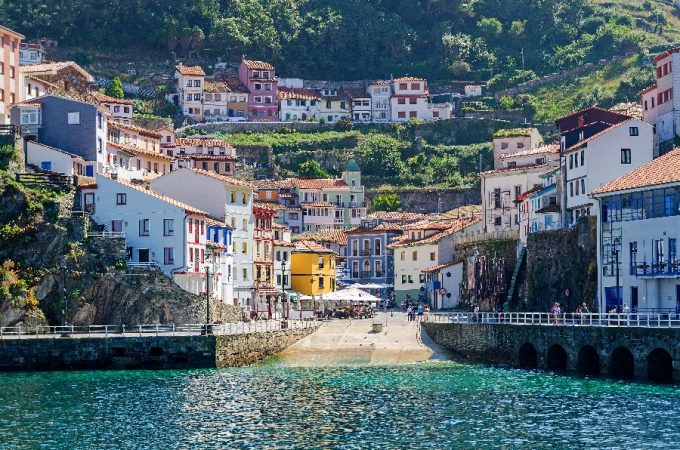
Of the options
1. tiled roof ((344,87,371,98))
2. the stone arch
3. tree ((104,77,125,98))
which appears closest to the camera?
the stone arch

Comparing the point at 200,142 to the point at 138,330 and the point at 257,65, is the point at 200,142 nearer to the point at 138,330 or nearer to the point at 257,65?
the point at 257,65

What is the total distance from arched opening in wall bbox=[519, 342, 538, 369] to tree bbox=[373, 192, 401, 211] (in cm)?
8055

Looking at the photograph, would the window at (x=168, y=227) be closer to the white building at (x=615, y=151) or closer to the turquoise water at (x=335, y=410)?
the turquoise water at (x=335, y=410)

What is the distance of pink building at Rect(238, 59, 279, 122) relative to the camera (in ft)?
615

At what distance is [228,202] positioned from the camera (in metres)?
119

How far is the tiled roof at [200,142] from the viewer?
15850 centimetres

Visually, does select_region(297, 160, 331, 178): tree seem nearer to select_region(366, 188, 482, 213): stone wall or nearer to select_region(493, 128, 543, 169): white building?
select_region(366, 188, 482, 213): stone wall

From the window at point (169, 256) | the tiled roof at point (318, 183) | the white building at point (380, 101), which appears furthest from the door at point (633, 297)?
the white building at point (380, 101)

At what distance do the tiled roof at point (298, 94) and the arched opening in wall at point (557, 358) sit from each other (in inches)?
4190

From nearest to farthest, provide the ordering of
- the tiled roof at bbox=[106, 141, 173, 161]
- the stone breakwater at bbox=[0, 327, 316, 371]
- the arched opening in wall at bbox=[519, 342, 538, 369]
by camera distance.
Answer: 1. the arched opening in wall at bbox=[519, 342, 538, 369]
2. the stone breakwater at bbox=[0, 327, 316, 371]
3. the tiled roof at bbox=[106, 141, 173, 161]

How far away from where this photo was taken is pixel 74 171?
377 feet

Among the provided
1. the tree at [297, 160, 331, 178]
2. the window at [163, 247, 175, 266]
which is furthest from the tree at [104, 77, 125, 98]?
the window at [163, 247, 175, 266]

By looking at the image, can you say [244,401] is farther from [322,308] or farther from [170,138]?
[170,138]

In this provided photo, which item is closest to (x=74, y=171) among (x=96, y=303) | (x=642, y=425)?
(x=96, y=303)
